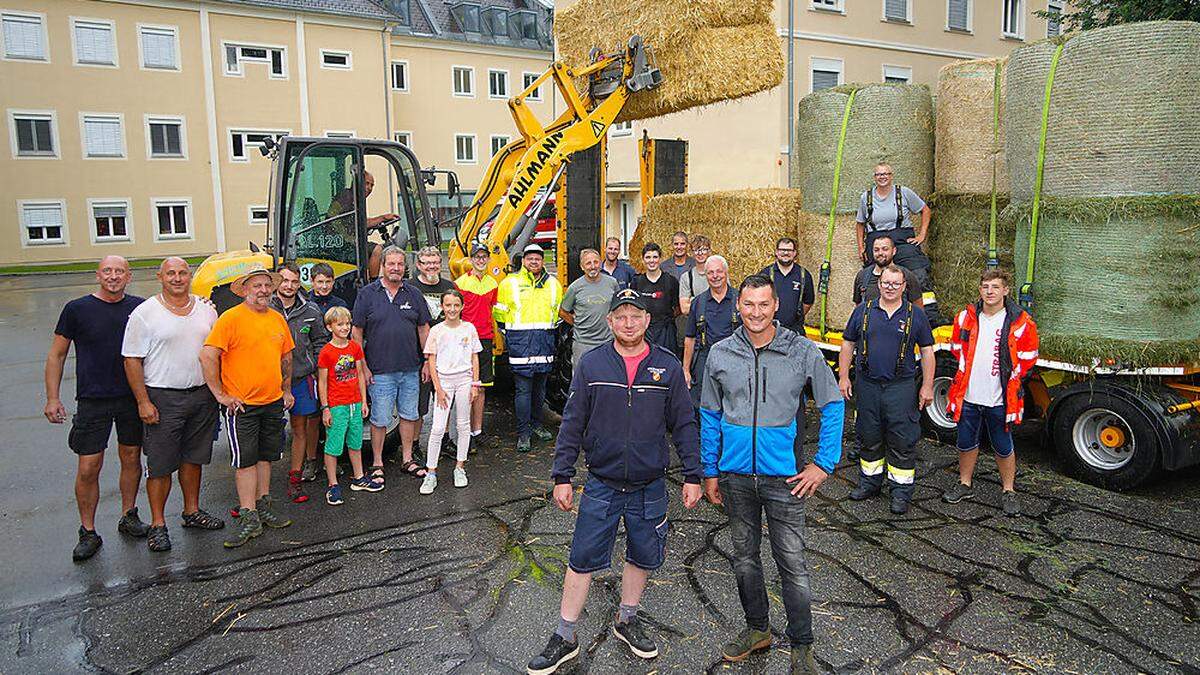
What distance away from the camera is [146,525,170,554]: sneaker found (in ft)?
16.4

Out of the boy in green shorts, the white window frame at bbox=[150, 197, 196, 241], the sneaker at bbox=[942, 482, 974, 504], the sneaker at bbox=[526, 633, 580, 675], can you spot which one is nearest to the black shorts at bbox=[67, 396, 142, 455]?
the boy in green shorts

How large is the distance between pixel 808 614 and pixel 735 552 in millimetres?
401

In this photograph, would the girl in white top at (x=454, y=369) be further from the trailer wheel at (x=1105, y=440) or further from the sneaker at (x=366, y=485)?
the trailer wheel at (x=1105, y=440)

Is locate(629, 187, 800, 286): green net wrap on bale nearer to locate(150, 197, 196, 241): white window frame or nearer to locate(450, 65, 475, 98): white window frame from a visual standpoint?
locate(150, 197, 196, 241): white window frame

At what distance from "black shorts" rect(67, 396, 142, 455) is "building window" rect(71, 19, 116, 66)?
29.8 metres

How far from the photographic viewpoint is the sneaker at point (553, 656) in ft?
11.6

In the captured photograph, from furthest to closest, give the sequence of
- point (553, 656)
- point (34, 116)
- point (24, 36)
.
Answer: point (34, 116), point (24, 36), point (553, 656)

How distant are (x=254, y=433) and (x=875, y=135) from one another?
5.59m

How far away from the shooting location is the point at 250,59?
31.5m

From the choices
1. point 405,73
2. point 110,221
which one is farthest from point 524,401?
point 405,73

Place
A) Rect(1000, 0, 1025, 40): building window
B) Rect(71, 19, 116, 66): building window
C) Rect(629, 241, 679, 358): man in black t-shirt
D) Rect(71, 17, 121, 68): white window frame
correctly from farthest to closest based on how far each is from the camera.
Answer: Rect(71, 19, 116, 66): building window
Rect(71, 17, 121, 68): white window frame
Rect(1000, 0, 1025, 40): building window
Rect(629, 241, 679, 358): man in black t-shirt

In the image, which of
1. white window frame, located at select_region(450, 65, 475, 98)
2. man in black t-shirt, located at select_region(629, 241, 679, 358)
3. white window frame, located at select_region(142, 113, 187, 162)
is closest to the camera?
man in black t-shirt, located at select_region(629, 241, 679, 358)

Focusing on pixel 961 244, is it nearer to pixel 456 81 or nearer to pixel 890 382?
pixel 890 382

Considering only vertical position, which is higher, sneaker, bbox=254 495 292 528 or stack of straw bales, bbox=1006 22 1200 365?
stack of straw bales, bbox=1006 22 1200 365
